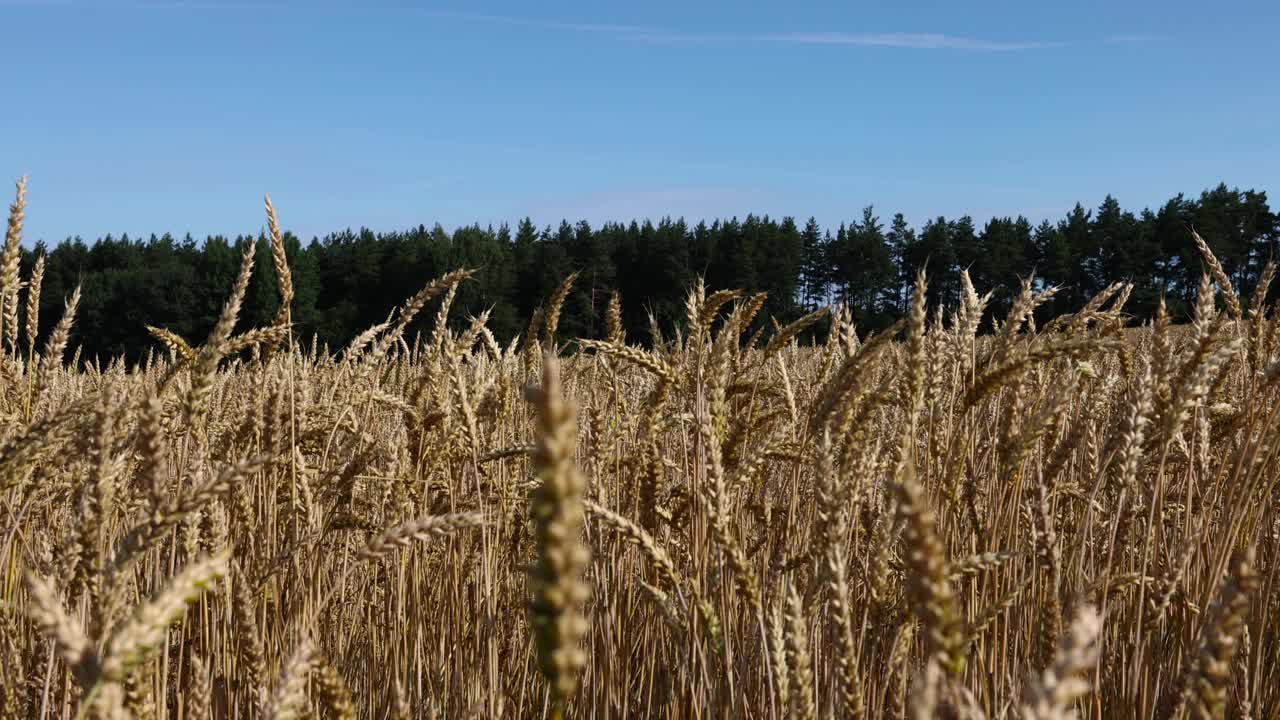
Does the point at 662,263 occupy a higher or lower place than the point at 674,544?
higher

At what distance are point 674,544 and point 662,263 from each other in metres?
52.8

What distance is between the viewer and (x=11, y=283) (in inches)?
86.8

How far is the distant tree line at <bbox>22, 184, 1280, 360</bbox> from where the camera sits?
45.2 meters

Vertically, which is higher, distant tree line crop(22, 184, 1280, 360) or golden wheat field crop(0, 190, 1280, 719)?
distant tree line crop(22, 184, 1280, 360)

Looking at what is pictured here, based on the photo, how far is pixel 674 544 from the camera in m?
2.71

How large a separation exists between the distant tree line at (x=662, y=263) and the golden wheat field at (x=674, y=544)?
41724 millimetres

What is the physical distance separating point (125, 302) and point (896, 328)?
160 ft

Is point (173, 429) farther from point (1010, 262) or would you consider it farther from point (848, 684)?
point (1010, 262)

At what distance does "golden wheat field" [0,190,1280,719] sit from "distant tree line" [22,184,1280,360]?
4172cm

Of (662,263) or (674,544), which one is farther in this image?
(662,263)

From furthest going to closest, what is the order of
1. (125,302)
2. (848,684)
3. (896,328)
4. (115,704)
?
(125,302) → (896,328) → (848,684) → (115,704)

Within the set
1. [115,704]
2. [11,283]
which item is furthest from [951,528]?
[11,283]

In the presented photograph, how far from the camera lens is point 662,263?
55188 mm

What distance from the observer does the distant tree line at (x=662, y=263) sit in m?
45.2
